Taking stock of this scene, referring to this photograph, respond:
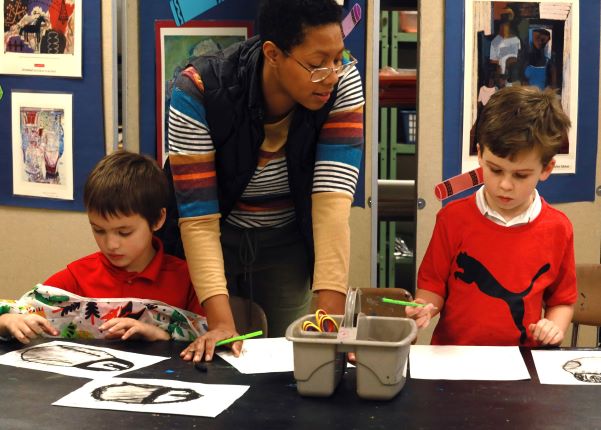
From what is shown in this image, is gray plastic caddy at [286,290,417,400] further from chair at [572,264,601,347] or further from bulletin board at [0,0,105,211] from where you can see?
bulletin board at [0,0,105,211]

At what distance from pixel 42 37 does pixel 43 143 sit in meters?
0.37

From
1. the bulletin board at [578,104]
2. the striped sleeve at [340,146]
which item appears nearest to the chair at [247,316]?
the striped sleeve at [340,146]

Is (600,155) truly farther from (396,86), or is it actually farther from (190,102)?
(190,102)

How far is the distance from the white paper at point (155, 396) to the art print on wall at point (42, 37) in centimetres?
171

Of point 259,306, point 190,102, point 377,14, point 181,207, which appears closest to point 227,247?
point 259,306

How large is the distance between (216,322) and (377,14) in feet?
4.73

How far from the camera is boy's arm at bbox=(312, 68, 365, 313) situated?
1.83 metres

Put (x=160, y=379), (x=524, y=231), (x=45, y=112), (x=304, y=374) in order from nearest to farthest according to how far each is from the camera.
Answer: (x=304, y=374) < (x=160, y=379) < (x=524, y=231) < (x=45, y=112)

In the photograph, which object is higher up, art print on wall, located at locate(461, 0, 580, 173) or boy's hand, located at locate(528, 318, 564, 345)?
art print on wall, located at locate(461, 0, 580, 173)

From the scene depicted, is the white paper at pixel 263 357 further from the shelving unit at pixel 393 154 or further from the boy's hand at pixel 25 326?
the shelving unit at pixel 393 154

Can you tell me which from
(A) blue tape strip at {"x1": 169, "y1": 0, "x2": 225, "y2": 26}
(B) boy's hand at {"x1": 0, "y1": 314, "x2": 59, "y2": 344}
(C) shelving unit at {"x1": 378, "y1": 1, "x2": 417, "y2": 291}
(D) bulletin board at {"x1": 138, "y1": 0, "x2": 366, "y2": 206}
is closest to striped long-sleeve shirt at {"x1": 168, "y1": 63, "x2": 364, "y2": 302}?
(B) boy's hand at {"x1": 0, "y1": 314, "x2": 59, "y2": 344}

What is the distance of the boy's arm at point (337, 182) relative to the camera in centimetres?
183

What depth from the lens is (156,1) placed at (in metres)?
2.89

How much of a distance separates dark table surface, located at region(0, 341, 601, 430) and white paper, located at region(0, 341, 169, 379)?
37 millimetres
